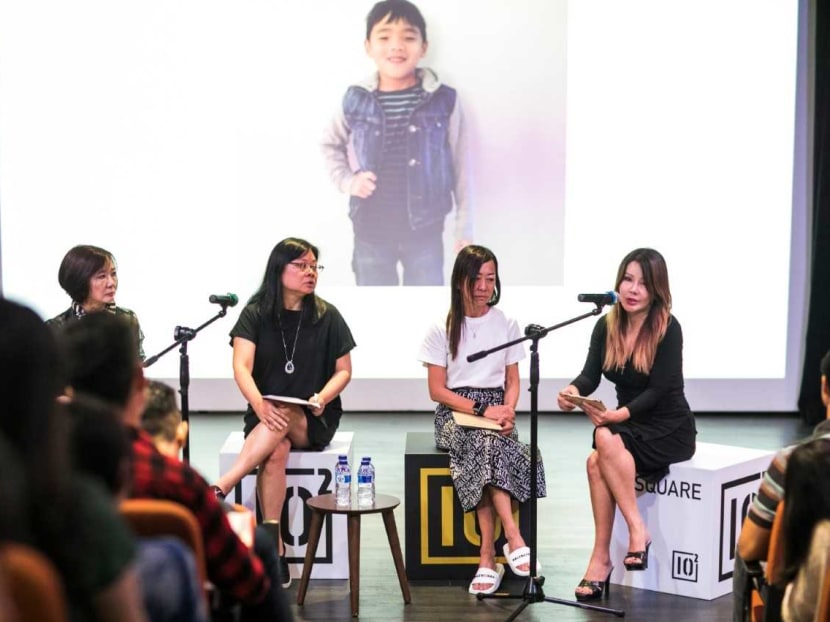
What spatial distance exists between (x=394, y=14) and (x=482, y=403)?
3856 millimetres

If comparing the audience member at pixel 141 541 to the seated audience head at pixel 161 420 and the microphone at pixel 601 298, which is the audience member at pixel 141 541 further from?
the microphone at pixel 601 298

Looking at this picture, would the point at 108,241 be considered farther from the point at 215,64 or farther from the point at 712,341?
the point at 712,341

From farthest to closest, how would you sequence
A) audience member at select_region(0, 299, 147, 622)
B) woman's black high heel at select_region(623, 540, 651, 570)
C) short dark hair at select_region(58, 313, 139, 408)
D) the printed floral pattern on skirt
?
the printed floral pattern on skirt, woman's black high heel at select_region(623, 540, 651, 570), short dark hair at select_region(58, 313, 139, 408), audience member at select_region(0, 299, 147, 622)

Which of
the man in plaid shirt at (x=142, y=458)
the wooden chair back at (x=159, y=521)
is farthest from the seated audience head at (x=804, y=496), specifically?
the wooden chair back at (x=159, y=521)

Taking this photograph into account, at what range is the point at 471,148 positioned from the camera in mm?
7422

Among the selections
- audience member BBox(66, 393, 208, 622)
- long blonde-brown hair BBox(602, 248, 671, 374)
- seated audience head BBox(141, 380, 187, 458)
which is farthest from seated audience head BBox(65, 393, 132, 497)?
long blonde-brown hair BBox(602, 248, 671, 374)

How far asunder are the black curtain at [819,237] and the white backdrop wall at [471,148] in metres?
0.16

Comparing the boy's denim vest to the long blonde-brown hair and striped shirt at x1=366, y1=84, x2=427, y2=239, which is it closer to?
striped shirt at x1=366, y1=84, x2=427, y2=239

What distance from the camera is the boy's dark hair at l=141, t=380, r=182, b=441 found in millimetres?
2291

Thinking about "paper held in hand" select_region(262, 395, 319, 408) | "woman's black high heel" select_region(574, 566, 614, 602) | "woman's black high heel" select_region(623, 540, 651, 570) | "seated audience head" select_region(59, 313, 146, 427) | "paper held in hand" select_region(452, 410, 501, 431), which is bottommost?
"woman's black high heel" select_region(574, 566, 614, 602)

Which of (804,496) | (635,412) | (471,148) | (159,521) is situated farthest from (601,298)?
(471,148)

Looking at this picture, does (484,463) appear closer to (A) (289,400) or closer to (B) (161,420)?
(A) (289,400)

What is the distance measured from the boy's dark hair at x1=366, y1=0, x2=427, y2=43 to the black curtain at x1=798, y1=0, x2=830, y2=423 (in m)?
2.64

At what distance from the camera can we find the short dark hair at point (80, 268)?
13.7ft
